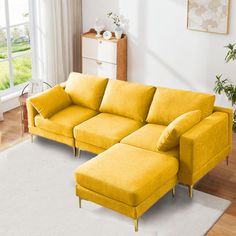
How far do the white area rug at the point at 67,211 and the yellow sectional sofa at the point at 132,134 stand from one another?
0.18 metres

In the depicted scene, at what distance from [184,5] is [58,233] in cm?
380

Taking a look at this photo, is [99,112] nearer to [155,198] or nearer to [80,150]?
[80,150]

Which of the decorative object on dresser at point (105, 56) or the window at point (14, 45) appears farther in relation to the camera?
the decorative object on dresser at point (105, 56)

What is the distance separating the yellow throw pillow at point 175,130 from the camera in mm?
5316

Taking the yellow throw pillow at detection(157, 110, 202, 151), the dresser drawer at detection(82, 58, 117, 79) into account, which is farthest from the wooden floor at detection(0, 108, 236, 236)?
the dresser drawer at detection(82, 58, 117, 79)

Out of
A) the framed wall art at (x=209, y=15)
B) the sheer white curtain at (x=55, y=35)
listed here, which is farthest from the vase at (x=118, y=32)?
the framed wall art at (x=209, y=15)

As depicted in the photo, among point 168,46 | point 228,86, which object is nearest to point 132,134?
point 228,86

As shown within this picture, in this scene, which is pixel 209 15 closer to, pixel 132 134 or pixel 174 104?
pixel 174 104

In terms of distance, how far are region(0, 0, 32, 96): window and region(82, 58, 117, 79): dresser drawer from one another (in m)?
0.88

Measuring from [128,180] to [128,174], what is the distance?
4.1 inches

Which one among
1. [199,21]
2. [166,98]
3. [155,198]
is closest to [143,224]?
[155,198]

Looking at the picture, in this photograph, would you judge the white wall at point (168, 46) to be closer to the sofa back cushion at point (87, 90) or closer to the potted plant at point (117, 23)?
the potted plant at point (117, 23)

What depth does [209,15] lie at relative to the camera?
7.15 metres

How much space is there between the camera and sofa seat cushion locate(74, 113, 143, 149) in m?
5.98
